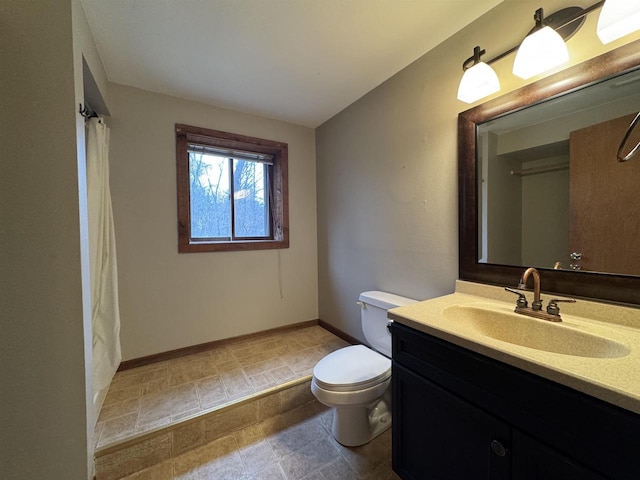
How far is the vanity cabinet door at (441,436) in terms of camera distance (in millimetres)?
774

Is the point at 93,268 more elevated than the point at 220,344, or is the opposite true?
→ the point at 93,268

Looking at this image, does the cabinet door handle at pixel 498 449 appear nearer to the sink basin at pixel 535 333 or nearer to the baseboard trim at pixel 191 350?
the sink basin at pixel 535 333

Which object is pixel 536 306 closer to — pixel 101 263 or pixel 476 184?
pixel 476 184

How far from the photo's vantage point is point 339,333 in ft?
8.00

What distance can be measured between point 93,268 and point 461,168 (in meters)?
2.27

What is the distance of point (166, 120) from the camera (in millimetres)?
Result: 2035

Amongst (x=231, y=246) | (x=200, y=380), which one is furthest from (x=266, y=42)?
(x=200, y=380)

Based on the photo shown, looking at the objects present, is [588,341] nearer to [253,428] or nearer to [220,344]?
[253,428]

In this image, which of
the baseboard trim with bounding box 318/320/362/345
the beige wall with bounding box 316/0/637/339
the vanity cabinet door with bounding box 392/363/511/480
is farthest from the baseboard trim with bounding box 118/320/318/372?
the vanity cabinet door with bounding box 392/363/511/480

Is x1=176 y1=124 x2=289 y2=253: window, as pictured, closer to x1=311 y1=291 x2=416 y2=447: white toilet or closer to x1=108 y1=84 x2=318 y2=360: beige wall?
x1=108 y1=84 x2=318 y2=360: beige wall

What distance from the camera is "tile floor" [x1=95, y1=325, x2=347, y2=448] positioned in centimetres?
142

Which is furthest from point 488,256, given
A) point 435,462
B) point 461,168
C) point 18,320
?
point 18,320

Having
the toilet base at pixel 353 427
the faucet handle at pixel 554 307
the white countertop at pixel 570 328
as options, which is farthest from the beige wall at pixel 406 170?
the toilet base at pixel 353 427

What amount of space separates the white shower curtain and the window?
0.48m
